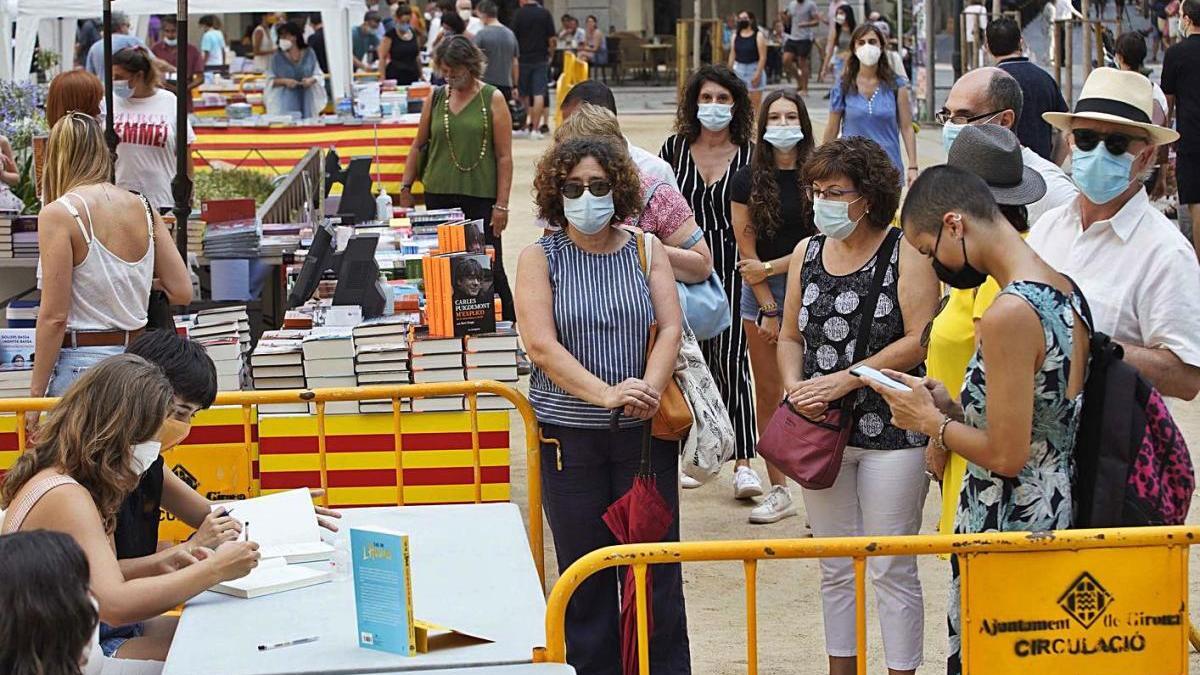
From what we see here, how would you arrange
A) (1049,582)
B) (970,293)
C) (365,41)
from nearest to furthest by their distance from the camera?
1. (1049,582)
2. (970,293)
3. (365,41)

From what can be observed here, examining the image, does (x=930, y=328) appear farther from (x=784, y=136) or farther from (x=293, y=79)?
(x=293, y=79)

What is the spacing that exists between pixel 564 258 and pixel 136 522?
4.77ft

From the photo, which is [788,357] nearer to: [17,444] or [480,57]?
[17,444]

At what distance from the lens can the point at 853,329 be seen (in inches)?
189

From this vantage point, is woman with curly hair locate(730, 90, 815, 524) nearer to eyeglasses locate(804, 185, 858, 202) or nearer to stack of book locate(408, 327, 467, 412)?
stack of book locate(408, 327, 467, 412)

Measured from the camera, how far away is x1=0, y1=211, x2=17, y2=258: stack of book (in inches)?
313

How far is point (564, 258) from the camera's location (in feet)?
16.2

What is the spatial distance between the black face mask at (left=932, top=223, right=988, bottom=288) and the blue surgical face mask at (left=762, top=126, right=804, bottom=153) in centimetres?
291

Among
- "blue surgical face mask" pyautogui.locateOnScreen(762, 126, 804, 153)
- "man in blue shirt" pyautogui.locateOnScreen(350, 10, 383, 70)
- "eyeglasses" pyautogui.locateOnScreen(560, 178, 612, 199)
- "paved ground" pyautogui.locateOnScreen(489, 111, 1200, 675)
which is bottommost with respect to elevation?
"paved ground" pyautogui.locateOnScreen(489, 111, 1200, 675)

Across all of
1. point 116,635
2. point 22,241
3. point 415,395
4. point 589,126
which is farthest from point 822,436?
point 22,241

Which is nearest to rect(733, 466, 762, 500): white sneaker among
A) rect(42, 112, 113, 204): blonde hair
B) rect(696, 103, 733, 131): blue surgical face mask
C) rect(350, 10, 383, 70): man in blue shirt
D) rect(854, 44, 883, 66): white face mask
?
rect(696, 103, 733, 131): blue surgical face mask

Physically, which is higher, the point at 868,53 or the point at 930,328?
the point at 868,53

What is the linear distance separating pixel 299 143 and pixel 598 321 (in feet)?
34.0

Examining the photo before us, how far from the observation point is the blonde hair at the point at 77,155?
18.8ft
